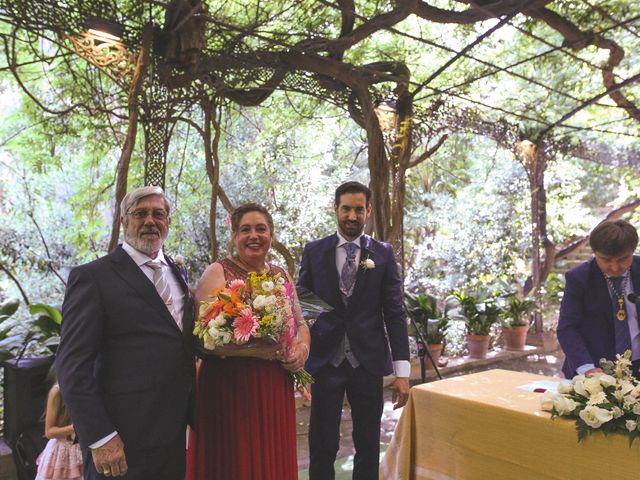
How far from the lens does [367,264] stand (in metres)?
2.79

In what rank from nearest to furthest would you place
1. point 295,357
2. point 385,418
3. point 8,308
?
point 295,357 < point 8,308 < point 385,418

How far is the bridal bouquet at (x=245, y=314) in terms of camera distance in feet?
6.51

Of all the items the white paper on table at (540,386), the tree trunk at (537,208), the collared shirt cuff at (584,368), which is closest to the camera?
the collared shirt cuff at (584,368)

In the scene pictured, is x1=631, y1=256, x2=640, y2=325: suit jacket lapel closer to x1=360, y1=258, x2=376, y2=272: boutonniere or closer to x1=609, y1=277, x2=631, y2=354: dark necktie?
x1=609, y1=277, x2=631, y2=354: dark necktie

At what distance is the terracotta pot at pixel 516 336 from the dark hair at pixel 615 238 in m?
5.61

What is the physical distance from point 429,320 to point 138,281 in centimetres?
477

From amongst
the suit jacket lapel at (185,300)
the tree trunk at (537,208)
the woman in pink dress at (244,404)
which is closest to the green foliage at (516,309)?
the tree trunk at (537,208)

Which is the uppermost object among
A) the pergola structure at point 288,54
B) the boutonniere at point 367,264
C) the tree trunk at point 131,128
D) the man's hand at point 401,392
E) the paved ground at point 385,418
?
the pergola structure at point 288,54

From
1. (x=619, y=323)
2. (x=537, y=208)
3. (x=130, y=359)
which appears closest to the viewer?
(x=130, y=359)

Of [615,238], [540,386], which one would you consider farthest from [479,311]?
[615,238]

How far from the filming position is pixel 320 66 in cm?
481

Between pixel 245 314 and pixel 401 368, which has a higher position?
pixel 245 314

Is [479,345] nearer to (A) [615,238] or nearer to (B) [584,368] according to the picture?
(B) [584,368]

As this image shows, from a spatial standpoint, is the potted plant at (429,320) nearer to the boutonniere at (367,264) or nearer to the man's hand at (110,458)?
the boutonniere at (367,264)
